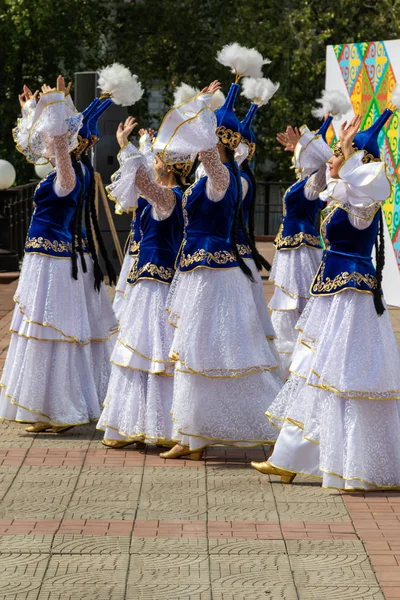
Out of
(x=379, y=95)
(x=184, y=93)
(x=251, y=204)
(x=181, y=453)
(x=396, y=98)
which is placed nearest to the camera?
(x=396, y=98)

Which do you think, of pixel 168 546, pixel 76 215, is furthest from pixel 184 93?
pixel 168 546

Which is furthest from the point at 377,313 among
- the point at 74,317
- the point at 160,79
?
the point at 160,79

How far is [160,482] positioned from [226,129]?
2083mm

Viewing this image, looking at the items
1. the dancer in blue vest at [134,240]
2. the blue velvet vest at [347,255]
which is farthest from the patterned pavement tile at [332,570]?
the dancer in blue vest at [134,240]

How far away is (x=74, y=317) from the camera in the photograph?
26.5ft

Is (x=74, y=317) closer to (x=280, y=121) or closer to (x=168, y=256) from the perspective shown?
(x=168, y=256)

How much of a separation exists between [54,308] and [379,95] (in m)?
7.75

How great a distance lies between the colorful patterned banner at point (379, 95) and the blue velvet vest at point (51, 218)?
22.6ft

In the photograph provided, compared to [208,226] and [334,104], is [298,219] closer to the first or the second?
[334,104]

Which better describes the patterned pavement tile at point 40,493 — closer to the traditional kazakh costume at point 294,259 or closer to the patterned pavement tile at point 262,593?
the patterned pavement tile at point 262,593

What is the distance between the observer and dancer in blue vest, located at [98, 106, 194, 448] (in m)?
7.46

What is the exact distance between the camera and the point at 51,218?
26.2ft

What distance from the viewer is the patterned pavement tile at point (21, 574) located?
489 centimetres

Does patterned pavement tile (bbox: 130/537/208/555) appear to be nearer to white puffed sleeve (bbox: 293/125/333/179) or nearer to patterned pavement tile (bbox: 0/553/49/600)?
patterned pavement tile (bbox: 0/553/49/600)
